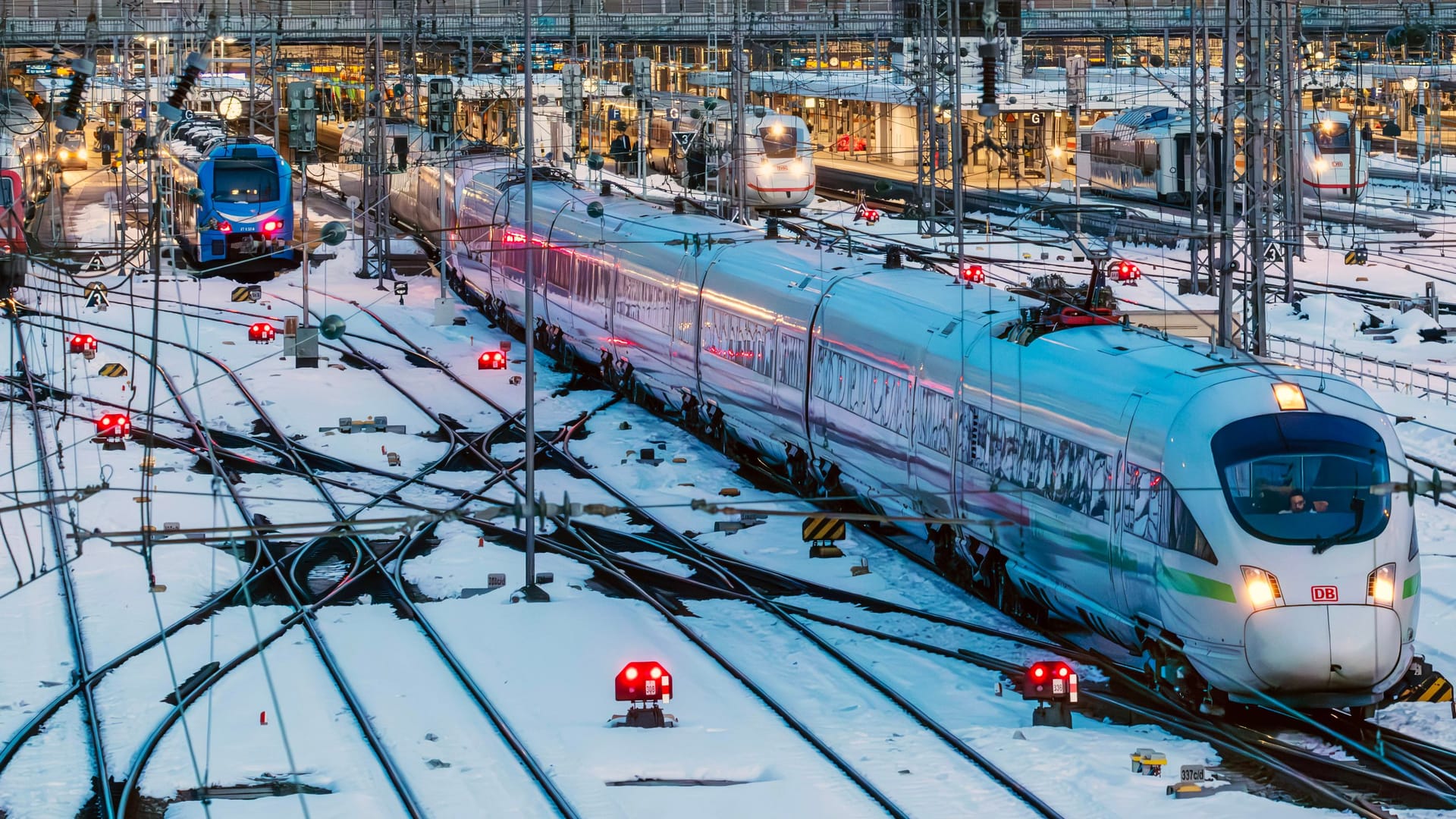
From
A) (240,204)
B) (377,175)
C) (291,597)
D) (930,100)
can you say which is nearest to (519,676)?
(291,597)

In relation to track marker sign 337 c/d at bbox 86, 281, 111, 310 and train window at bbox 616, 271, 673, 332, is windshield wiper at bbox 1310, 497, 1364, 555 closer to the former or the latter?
train window at bbox 616, 271, 673, 332

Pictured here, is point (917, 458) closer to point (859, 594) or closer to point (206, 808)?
point (859, 594)

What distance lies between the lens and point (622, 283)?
33719 millimetres

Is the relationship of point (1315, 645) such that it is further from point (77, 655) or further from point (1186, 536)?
point (77, 655)

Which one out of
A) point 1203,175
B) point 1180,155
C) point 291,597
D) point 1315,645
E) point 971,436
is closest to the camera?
point 1315,645

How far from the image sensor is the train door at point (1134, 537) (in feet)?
55.0

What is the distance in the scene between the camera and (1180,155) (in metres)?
61.9

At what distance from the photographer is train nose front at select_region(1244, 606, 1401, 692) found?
1577cm

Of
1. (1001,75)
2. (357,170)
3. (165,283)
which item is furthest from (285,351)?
(1001,75)

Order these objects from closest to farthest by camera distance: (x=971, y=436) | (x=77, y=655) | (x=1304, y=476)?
1. (x=1304, y=476)
2. (x=77, y=655)
3. (x=971, y=436)

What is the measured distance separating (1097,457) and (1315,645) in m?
2.80

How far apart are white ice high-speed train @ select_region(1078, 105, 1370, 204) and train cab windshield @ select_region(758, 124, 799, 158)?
35.4ft

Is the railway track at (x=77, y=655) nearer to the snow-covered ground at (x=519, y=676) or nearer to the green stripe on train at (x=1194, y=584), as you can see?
the snow-covered ground at (x=519, y=676)

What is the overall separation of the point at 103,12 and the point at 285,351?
7162 cm
